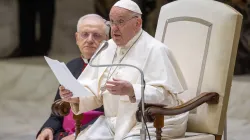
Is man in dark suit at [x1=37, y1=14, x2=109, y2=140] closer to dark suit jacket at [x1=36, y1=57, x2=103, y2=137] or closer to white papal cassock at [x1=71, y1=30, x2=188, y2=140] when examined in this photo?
dark suit jacket at [x1=36, y1=57, x2=103, y2=137]

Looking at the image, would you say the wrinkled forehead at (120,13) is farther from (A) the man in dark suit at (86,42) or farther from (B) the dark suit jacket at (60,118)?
(B) the dark suit jacket at (60,118)

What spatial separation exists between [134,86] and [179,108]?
12.5 inches

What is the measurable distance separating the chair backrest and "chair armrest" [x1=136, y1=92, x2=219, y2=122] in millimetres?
51

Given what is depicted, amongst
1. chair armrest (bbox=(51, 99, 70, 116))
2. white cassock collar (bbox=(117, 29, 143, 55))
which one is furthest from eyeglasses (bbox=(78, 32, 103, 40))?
chair armrest (bbox=(51, 99, 70, 116))

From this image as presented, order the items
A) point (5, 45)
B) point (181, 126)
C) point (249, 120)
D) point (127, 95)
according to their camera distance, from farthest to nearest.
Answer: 1. point (5, 45)
2. point (249, 120)
3. point (181, 126)
4. point (127, 95)

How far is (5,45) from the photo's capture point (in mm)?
8328

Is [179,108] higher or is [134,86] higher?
[134,86]

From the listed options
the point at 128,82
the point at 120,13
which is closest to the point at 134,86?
the point at 128,82

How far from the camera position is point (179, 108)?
3438 millimetres

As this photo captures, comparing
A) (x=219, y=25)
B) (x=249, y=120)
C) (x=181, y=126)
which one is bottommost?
(x=249, y=120)

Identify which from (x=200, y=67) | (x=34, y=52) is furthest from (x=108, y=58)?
(x=34, y=52)

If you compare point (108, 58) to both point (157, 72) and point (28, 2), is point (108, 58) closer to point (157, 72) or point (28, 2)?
point (157, 72)

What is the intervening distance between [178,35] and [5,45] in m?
4.76

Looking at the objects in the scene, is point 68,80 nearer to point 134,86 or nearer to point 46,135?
point 134,86
